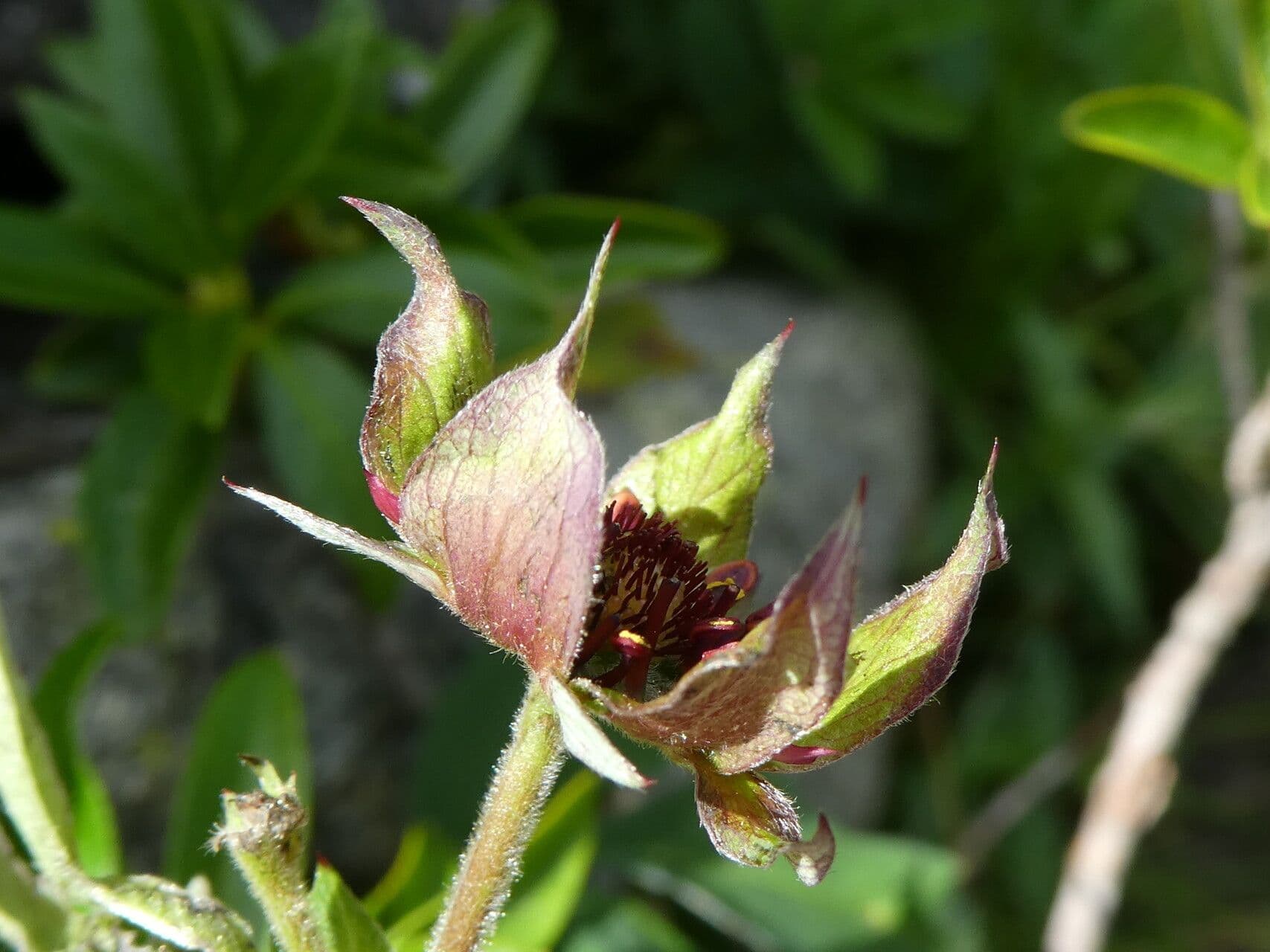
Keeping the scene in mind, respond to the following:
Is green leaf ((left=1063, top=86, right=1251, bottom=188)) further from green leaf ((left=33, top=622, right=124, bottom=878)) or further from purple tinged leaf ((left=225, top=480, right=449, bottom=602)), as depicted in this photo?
green leaf ((left=33, top=622, right=124, bottom=878))

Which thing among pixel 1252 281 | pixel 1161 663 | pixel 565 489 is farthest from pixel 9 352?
pixel 1252 281

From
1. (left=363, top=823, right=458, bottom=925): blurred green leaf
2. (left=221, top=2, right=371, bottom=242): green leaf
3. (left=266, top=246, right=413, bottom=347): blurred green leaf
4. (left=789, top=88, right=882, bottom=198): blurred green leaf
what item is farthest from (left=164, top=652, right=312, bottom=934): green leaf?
(left=789, top=88, right=882, bottom=198): blurred green leaf

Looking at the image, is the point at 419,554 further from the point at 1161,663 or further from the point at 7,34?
the point at 7,34

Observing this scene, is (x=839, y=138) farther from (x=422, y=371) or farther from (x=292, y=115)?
(x=422, y=371)

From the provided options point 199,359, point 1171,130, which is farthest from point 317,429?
point 1171,130

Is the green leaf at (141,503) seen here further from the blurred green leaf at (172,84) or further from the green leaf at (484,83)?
the green leaf at (484,83)

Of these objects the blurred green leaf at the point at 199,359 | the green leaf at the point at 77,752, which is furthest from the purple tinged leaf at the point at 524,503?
the blurred green leaf at the point at 199,359
